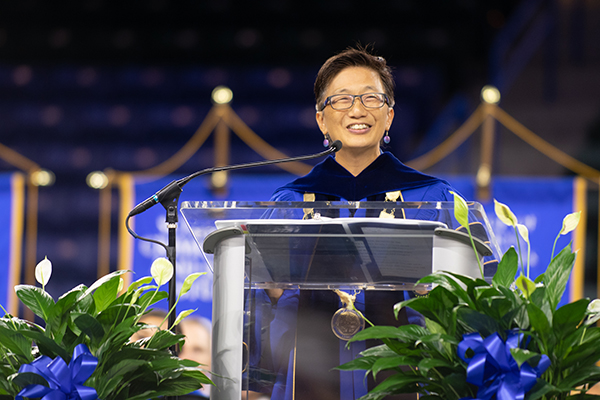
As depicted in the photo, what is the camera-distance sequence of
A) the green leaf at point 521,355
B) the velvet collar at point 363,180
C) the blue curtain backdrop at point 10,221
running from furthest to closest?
the blue curtain backdrop at point 10,221, the velvet collar at point 363,180, the green leaf at point 521,355

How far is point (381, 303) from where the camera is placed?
0.94 m

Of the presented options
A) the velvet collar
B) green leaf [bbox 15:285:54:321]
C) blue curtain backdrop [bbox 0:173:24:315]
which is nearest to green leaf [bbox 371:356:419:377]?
green leaf [bbox 15:285:54:321]

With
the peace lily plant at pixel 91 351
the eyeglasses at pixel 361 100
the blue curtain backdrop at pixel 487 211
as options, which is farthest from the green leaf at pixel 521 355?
the blue curtain backdrop at pixel 487 211

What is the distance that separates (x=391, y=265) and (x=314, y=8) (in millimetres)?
5540

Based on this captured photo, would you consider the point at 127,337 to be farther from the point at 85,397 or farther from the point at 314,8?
the point at 314,8

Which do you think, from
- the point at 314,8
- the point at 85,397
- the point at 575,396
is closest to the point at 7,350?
the point at 85,397

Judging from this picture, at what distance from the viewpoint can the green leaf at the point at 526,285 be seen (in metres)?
0.79

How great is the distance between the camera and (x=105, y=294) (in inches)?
35.5

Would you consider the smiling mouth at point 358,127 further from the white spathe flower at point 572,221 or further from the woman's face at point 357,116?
the white spathe flower at point 572,221

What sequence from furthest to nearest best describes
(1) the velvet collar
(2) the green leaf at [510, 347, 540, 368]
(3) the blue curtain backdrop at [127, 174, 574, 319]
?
(3) the blue curtain backdrop at [127, 174, 574, 319] → (1) the velvet collar → (2) the green leaf at [510, 347, 540, 368]

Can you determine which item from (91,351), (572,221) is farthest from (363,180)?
(91,351)

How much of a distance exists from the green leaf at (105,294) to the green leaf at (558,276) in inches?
23.4

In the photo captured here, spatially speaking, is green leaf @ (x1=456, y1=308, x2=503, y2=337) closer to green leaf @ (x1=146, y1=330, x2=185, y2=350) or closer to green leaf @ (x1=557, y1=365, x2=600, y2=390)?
green leaf @ (x1=557, y1=365, x2=600, y2=390)

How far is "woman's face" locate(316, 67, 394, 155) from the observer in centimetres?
166
